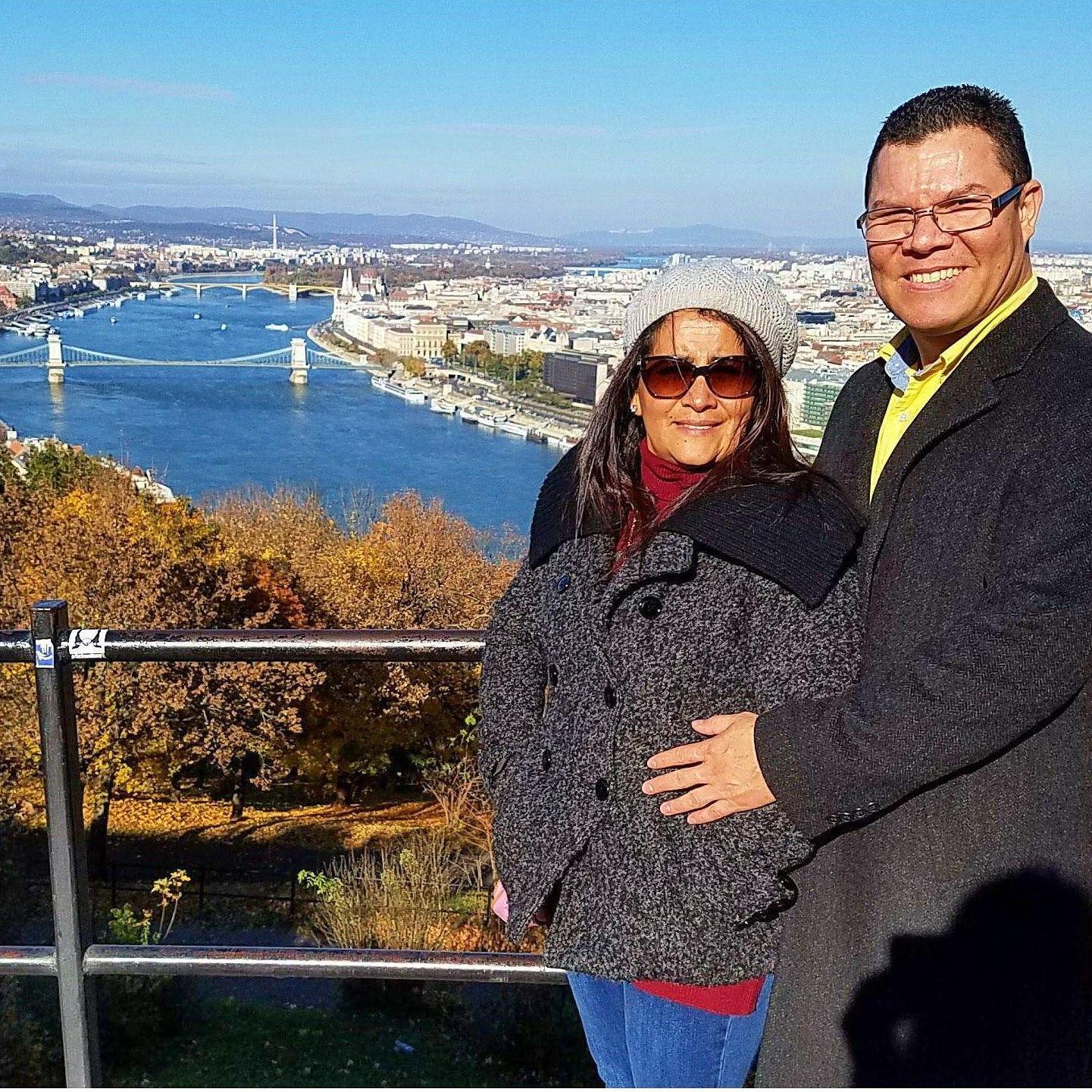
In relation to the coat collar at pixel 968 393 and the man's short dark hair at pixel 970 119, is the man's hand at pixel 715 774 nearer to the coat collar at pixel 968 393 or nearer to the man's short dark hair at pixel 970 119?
the coat collar at pixel 968 393

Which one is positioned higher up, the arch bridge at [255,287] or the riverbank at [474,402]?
the arch bridge at [255,287]

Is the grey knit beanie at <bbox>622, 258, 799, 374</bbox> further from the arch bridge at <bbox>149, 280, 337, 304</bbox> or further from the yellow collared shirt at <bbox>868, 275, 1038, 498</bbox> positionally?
the arch bridge at <bbox>149, 280, 337, 304</bbox>

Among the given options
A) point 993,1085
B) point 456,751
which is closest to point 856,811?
point 993,1085

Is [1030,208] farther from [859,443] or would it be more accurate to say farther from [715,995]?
[715,995]

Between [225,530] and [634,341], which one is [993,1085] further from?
[225,530]

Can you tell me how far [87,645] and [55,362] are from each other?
58.4 m

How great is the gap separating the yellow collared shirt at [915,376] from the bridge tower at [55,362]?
57469 millimetres

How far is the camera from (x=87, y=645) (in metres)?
1.22

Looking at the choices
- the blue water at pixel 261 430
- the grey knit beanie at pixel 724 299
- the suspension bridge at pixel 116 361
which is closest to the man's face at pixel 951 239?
the grey knit beanie at pixel 724 299

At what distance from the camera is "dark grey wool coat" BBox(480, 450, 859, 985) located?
94cm

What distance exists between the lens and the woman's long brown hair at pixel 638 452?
102cm

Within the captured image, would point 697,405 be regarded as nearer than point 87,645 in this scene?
Yes

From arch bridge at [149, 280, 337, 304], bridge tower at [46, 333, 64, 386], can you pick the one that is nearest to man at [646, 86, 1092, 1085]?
bridge tower at [46, 333, 64, 386]

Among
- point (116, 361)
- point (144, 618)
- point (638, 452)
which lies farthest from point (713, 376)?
point (116, 361)
